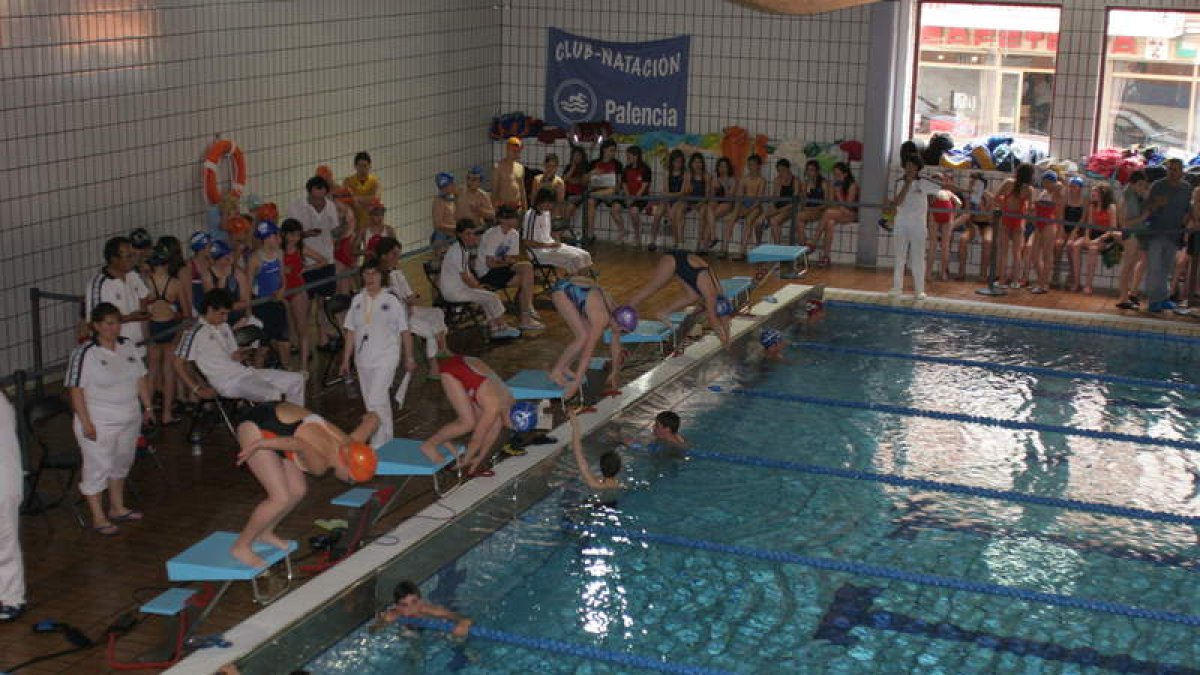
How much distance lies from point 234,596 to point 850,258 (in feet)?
32.8

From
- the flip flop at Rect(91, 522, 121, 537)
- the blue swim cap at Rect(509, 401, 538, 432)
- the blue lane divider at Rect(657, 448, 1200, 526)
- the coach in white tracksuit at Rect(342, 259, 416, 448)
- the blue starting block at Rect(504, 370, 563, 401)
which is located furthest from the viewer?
the blue starting block at Rect(504, 370, 563, 401)

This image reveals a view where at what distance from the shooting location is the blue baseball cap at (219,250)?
9586mm

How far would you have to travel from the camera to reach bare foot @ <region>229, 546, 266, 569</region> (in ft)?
20.9

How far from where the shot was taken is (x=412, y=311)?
1026cm

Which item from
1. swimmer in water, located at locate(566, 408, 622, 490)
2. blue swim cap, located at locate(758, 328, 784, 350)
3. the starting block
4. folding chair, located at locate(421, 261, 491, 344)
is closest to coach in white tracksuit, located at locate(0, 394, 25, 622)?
the starting block

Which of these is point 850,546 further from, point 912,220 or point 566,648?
point 912,220

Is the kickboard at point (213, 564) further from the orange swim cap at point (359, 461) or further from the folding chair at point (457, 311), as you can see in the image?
the folding chair at point (457, 311)

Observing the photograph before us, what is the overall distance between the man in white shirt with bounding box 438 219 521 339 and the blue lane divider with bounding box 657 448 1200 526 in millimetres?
2686

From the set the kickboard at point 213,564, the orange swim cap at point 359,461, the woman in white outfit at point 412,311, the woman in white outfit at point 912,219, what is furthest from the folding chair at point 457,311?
the kickboard at point 213,564

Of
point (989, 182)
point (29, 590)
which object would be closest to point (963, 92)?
point (989, 182)

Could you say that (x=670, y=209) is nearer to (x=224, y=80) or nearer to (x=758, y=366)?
(x=758, y=366)

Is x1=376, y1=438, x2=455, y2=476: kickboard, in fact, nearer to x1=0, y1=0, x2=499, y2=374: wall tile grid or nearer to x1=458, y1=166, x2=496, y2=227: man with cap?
x1=0, y1=0, x2=499, y2=374: wall tile grid

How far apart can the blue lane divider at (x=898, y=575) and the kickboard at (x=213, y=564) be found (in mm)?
2170

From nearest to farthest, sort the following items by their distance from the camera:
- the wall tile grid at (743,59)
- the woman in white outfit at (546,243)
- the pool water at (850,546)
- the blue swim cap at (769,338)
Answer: the pool water at (850,546)
the blue swim cap at (769,338)
the woman in white outfit at (546,243)
the wall tile grid at (743,59)
